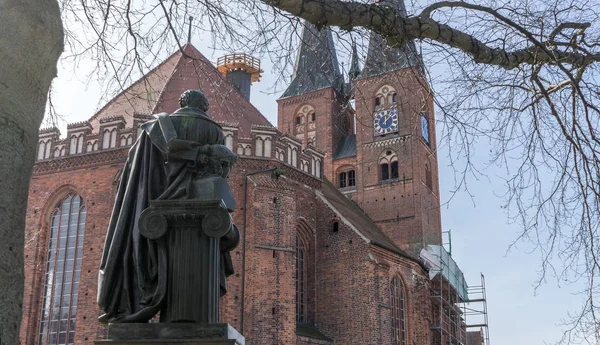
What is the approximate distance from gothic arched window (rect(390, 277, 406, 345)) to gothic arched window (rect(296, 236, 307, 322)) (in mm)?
3222

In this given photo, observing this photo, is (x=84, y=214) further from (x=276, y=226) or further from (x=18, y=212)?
(x=18, y=212)

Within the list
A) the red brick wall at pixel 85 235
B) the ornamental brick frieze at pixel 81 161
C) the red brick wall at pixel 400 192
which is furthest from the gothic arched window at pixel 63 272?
the red brick wall at pixel 400 192

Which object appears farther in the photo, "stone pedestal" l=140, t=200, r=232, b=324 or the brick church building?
the brick church building

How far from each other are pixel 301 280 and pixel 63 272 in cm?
776

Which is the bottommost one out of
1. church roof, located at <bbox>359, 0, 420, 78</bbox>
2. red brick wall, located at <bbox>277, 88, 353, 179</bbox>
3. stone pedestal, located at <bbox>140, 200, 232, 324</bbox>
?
stone pedestal, located at <bbox>140, 200, 232, 324</bbox>

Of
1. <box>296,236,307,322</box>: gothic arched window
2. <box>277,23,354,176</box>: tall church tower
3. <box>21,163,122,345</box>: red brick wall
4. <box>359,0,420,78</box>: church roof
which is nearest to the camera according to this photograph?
<box>359,0,420,78</box>: church roof

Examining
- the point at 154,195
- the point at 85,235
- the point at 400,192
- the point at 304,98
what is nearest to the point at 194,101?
the point at 154,195

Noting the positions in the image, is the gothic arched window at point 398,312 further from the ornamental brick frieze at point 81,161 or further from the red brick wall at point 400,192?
the ornamental brick frieze at point 81,161

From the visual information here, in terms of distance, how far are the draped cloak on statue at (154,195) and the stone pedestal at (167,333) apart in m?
0.13

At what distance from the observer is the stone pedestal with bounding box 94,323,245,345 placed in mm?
3248

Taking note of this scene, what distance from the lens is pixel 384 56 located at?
550 cm

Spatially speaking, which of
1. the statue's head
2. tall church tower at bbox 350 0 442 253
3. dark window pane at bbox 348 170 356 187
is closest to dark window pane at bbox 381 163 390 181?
tall church tower at bbox 350 0 442 253

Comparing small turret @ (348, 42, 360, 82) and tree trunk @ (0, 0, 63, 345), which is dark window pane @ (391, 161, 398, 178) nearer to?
small turret @ (348, 42, 360, 82)

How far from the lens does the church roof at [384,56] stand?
17.5 feet
